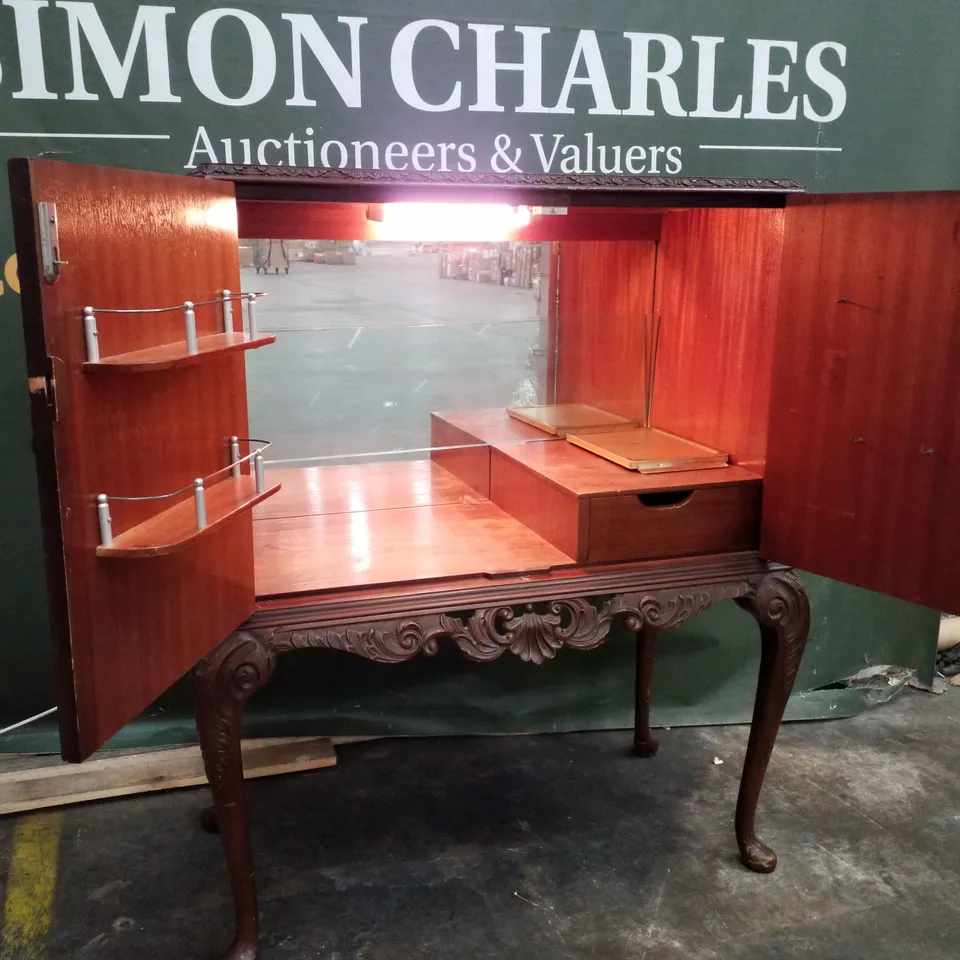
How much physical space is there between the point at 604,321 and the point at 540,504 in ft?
2.15

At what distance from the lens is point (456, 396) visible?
101 inches

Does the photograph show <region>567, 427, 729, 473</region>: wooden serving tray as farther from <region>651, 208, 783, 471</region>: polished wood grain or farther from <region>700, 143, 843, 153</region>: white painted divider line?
<region>700, 143, 843, 153</region>: white painted divider line

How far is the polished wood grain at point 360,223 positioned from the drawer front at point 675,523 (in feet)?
2.35

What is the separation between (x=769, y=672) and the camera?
2197 millimetres

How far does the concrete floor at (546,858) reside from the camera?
206 cm

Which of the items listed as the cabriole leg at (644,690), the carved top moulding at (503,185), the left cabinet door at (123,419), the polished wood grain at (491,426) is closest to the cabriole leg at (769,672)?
the cabriole leg at (644,690)

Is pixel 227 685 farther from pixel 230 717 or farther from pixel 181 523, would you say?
pixel 181 523

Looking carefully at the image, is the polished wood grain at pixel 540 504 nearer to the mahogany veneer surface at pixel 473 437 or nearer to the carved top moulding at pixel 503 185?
the mahogany veneer surface at pixel 473 437

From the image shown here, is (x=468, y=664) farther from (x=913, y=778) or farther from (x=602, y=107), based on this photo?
(x=602, y=107)

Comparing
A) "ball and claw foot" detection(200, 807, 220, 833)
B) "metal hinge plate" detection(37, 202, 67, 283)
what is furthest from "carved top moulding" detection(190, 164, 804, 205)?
"ball and claw foot" detection(200, 807, 220, 833)

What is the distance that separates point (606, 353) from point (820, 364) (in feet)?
2.40

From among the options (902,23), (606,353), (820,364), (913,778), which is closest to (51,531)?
(820,364)

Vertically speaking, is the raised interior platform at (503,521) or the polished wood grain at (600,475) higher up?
the polished wood grain at (600,475)

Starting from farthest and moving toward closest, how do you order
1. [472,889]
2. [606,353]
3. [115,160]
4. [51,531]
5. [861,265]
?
1. [606,353]
2. [115,160]
3. [472,889]
4. [861,265]
5. [51,531]
